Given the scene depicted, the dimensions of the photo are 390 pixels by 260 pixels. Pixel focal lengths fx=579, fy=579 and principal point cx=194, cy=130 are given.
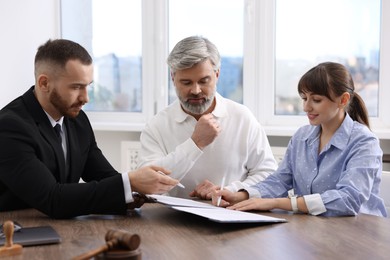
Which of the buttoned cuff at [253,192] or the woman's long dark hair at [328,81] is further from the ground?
the woman's long dark hair at [328,81]

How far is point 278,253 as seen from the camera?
4.75ft

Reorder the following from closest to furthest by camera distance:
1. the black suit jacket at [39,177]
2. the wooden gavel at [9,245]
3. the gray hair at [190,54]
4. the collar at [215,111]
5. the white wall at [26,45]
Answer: the wooden gavel at [9,245] < the black suit jacket at [39,177] < the gray hair at [190,54] < the collar at [215,111] < the white wall at [26,45]

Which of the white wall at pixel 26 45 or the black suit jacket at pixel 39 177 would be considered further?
the white wall at pixel 26 45

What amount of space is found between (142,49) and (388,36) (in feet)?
5.57

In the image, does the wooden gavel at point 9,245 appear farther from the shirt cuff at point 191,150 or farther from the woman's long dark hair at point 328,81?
the woman's long dark hair at point 328,81

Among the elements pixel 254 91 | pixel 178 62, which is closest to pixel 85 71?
pixel 178 62

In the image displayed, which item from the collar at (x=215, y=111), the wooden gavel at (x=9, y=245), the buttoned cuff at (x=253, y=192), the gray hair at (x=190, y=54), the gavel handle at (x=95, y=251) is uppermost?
the gray hair at (x=190, y=54)

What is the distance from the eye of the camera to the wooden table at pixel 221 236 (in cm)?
144

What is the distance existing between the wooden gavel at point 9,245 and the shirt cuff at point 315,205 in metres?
0.93

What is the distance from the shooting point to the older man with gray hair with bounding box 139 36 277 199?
2521 millimetres

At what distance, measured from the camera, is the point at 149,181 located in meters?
1.90

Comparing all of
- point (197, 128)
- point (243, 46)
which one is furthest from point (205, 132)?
point (243, 46)

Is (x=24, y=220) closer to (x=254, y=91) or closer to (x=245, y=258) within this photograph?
(x=245, y=258)

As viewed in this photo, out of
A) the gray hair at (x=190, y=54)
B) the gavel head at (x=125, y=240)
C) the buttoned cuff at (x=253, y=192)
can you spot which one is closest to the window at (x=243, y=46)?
the gray hair at (x=190, y=54)
